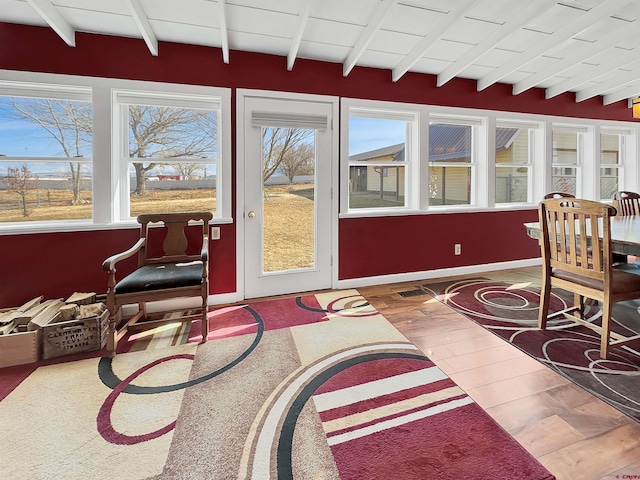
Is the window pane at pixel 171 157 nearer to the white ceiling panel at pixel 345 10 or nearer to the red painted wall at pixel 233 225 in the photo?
the red painted wall at pixel 233 225

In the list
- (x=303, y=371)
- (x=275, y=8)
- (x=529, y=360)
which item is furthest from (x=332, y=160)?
(x=529, y=360)

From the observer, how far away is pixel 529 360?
2.10 metres

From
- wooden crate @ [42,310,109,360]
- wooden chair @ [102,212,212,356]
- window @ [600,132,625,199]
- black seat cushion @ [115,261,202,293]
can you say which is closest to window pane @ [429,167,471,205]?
window @ [600,132,625,199]

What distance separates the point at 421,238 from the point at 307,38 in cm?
251

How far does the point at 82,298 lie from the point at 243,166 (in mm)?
1783

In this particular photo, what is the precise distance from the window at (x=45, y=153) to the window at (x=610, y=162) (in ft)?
22.6

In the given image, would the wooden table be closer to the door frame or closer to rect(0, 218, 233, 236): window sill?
the door frame

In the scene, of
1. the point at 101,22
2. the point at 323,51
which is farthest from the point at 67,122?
the point at 323,51

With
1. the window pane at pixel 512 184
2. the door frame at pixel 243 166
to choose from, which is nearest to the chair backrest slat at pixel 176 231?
the door frame at pixel 243 166

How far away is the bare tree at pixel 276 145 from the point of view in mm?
3295

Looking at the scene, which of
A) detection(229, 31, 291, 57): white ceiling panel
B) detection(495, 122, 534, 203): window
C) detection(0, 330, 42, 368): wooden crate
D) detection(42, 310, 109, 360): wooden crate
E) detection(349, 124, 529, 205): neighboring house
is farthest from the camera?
detection(495, 122, 534, 203): window

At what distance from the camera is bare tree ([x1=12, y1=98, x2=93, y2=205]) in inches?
108

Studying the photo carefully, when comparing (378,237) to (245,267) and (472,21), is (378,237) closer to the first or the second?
(245,267)

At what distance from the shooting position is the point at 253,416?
5.25 ft
